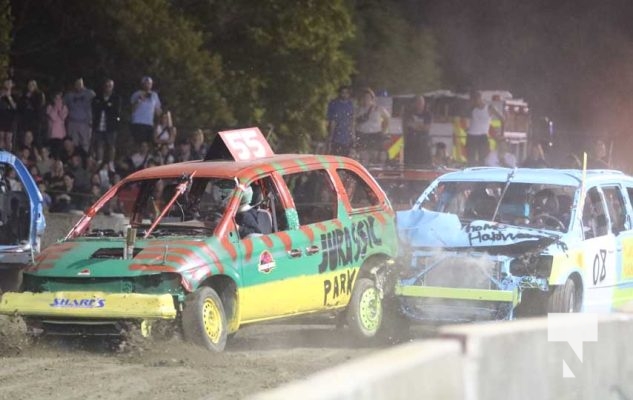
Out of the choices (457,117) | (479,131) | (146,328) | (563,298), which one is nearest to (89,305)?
(146,328)

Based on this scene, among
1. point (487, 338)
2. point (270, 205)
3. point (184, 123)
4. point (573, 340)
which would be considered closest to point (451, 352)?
point (487, 338)

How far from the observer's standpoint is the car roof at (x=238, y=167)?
10.7 meters

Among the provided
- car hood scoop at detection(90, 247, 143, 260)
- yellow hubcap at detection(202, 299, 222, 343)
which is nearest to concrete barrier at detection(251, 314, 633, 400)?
yellow hubcap at detection(202, 299, 222, 343)

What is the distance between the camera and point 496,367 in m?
5.51

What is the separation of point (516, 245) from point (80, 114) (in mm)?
10103

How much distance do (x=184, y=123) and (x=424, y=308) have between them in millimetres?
13685

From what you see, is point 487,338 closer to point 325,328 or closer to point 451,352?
point 451,352

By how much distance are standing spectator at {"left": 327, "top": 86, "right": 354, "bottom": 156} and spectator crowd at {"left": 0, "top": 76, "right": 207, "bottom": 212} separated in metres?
2.03

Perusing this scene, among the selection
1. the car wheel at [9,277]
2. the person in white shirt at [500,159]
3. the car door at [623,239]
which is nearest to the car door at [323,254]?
the car door at [623,239]

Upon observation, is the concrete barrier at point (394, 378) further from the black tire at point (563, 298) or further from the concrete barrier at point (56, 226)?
the concrete barrier at point (56, 226)
